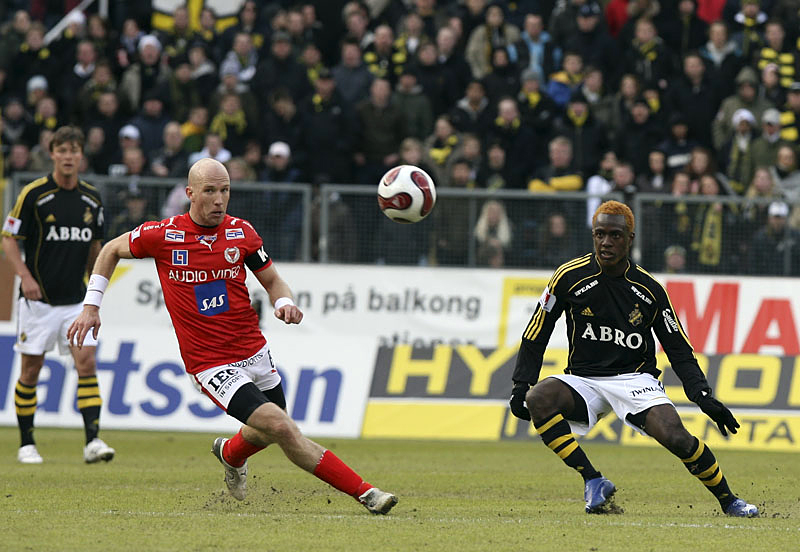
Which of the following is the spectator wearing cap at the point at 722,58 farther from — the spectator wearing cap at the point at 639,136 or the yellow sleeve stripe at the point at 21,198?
the yellow sleeve stripe at the point at 21,198

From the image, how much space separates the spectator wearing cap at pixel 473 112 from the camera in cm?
1830

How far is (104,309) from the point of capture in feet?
55.2

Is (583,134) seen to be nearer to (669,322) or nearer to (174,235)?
(669,322)

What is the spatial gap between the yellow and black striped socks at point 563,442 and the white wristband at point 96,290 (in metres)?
2.92

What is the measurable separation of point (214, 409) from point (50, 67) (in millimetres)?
7279

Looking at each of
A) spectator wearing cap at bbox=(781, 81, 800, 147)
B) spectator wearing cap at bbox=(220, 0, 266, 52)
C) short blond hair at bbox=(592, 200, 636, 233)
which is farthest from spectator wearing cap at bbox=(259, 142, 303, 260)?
short blond hair at bbox=(592, 200, 636, 233)

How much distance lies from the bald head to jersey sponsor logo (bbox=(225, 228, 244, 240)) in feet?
0.49

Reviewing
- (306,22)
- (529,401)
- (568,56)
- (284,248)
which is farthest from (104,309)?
(529,401)

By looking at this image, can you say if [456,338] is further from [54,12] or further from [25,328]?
[54,12]

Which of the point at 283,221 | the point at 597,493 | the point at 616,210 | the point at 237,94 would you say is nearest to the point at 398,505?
the point at 597,493

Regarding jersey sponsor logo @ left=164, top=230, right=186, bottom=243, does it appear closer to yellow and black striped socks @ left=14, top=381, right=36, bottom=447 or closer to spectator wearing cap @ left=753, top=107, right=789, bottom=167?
yellow and black striped socks @ left=14, top=381, right=36, bottom=447

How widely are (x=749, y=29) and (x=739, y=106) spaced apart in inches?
68.0

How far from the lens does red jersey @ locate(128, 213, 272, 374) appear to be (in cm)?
841

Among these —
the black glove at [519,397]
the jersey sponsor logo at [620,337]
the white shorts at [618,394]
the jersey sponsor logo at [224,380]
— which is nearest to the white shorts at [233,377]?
the jersey sponsor logo at [224,380]
